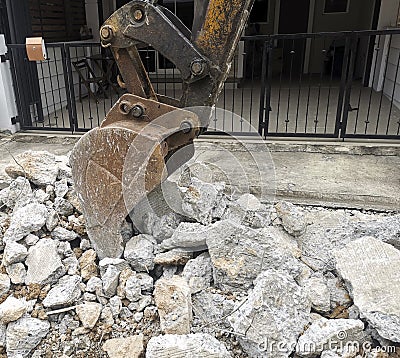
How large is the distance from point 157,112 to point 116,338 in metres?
0.99

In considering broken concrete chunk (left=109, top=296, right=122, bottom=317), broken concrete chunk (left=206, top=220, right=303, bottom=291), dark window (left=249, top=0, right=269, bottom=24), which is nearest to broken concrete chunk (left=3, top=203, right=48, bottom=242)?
broken concrete chunk (left=109, top=296, right=122, bottom=317)

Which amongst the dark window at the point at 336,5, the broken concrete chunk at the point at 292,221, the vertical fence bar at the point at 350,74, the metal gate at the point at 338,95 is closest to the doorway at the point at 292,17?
the metal gate at the point at 338,95

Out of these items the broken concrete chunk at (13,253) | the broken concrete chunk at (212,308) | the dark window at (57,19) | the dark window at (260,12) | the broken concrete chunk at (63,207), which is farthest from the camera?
the dark window at (260,12)

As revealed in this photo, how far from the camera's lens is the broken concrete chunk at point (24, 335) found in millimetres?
1619

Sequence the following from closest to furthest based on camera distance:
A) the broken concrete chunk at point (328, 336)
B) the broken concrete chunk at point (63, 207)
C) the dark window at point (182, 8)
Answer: the broken concrete chunk at point (328, 336), the broken concrete chunk at point (63, 207), the dark window at point (182, 8)

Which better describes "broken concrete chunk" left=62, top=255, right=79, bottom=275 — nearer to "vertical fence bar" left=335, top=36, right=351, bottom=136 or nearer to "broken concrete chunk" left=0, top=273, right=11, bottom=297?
"broken concrete chunk" left=0, top=273, right=11, bottom=297

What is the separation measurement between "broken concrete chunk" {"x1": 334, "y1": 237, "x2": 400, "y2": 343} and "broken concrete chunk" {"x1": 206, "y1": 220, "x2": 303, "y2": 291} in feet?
0.77

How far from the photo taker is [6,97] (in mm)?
4676

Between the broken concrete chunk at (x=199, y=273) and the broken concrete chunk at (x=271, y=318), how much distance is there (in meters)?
0.22

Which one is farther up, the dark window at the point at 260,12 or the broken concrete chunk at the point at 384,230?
the dark window at the point at 260,12

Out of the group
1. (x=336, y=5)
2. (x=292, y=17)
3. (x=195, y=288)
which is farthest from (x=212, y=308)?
(x=336, y=5)

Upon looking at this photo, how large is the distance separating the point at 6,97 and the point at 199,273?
3956 millimetres

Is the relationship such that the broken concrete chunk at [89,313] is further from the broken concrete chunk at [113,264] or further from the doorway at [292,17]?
the doorway at [292,17]

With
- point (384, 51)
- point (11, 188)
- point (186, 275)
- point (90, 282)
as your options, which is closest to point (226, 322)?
point (186, 275)
